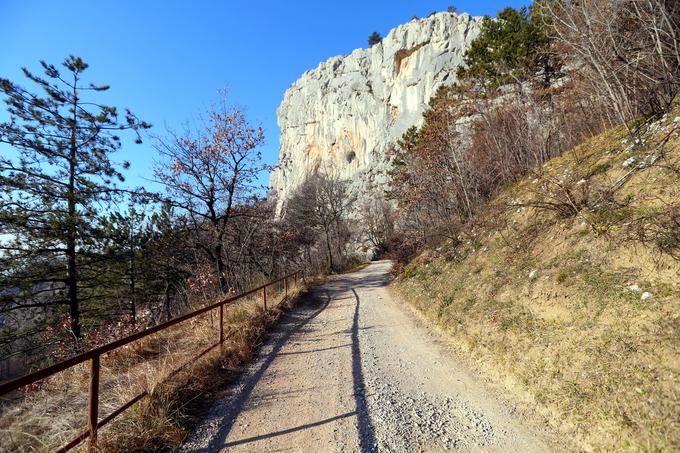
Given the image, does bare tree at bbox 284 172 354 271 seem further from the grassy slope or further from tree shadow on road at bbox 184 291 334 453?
the grassy slope

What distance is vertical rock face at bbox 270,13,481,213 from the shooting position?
4206cm

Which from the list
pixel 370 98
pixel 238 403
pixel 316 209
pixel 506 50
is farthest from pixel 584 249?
pixel 370 98

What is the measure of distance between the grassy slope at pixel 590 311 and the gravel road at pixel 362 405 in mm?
491

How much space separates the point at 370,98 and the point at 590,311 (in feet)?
173

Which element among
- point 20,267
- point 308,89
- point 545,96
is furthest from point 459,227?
point 308,89

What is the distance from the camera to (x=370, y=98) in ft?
168

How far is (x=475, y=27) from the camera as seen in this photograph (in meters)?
39.8

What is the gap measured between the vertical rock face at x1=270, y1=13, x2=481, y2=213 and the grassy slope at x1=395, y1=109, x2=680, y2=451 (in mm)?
29111

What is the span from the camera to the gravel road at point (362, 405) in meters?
2.93

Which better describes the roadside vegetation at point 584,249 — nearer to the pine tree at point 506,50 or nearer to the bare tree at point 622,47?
the bare tree at point 622,47

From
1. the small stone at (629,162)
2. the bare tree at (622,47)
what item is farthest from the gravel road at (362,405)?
the bare tree at (622,47)

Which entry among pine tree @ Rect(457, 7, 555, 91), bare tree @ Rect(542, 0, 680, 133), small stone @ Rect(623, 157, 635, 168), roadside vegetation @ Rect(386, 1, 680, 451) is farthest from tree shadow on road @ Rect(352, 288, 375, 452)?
pine tree @ Rect(457, 7, 555, 91)

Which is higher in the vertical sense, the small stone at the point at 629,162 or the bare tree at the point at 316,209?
the bare tree at the point at 316,209

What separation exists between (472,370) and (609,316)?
71.0 inches
